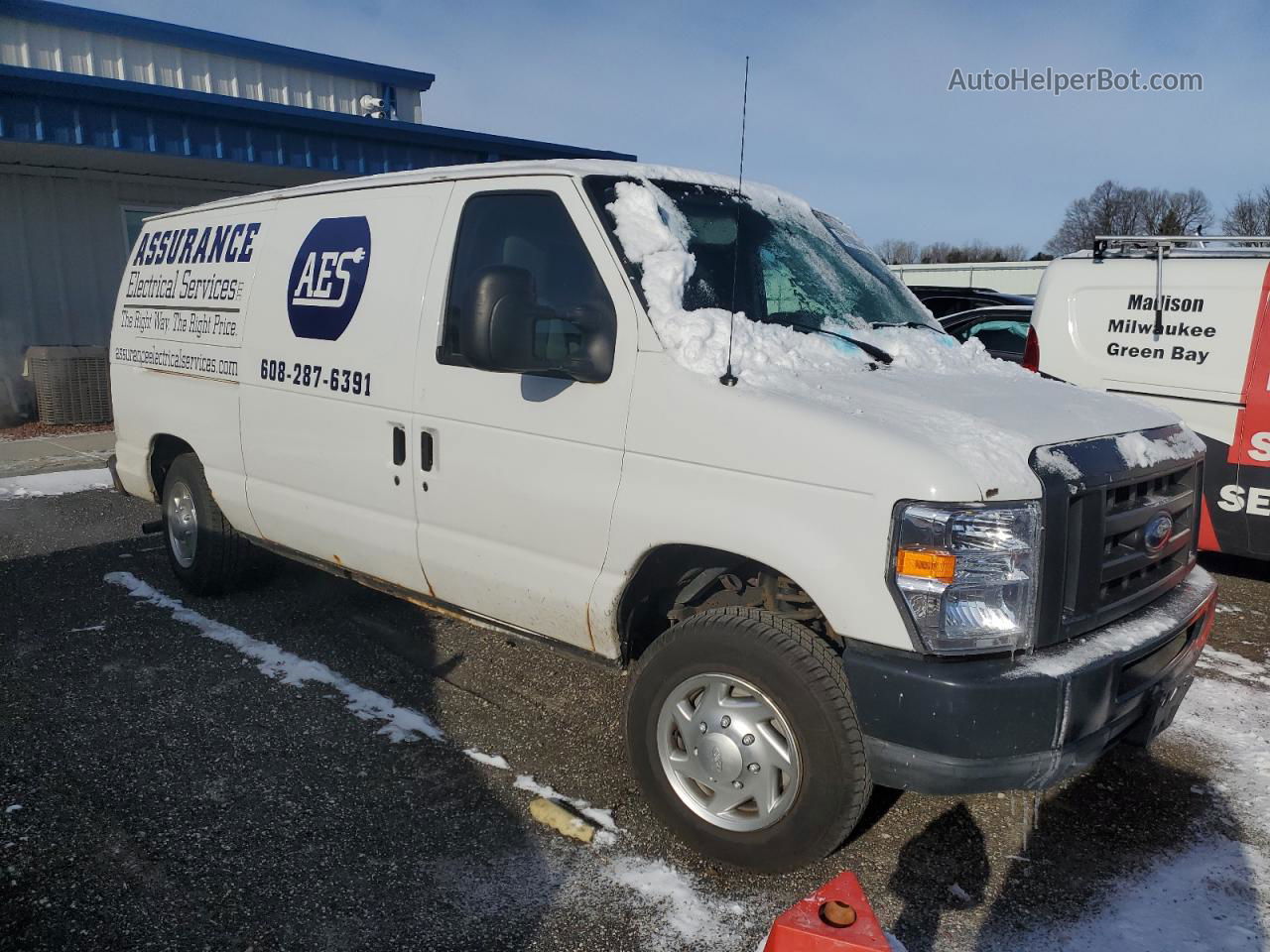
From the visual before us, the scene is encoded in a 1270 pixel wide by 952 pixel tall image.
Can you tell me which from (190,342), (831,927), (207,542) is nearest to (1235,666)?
(831,927)

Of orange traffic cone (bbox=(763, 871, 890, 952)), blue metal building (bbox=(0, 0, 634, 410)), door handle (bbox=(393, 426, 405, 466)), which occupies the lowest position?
orange traffic cone (bbox=(763, 871, 890, 952))

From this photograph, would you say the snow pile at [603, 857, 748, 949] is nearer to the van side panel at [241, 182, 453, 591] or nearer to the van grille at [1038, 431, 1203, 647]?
the van grille at [1038, 431, 1203, 647]

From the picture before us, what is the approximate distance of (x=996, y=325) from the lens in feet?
31.1

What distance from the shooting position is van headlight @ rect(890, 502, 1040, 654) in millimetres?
2615

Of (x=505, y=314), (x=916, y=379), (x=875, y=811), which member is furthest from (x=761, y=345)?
(x=875, y=811)

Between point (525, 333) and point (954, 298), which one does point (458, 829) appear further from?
point (954, 298)

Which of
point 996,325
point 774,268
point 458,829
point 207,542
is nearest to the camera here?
point 458,829

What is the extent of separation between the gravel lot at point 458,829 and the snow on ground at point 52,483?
14.3ft

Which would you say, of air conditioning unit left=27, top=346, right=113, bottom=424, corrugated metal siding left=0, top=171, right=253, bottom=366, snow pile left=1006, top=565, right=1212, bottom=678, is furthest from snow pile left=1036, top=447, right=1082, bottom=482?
corrugated metal siding left=0, top=171, right=253, bottom=366

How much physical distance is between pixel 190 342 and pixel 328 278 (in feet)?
4.37

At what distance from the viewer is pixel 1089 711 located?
8.99 feet

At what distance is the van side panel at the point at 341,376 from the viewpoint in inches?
158

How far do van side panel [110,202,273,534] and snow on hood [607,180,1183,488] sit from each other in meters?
2.44

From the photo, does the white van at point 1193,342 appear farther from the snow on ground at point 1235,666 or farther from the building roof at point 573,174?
the building roof at point 573,174
